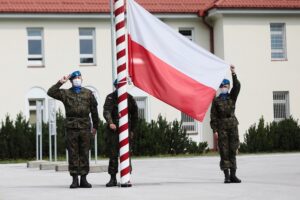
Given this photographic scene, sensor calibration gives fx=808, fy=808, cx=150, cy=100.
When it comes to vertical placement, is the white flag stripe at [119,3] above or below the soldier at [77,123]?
above

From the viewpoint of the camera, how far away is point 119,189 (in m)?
Result: 13.3

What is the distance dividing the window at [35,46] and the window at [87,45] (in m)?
1.97

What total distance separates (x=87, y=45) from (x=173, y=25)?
4496 mm

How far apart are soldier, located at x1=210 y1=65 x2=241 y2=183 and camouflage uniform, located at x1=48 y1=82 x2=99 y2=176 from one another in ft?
7.40

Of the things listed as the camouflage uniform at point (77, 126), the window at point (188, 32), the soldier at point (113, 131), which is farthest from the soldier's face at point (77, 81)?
the window at point (188, 32)

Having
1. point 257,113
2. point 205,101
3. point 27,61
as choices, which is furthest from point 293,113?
point 205,101

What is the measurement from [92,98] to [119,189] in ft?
5.61

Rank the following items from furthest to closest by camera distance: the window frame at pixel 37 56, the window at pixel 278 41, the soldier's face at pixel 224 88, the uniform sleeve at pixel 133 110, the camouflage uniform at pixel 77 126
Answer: the window at pixel 278 41 < the window frame at pixel 37 56 < the soldier's face at pixel 224 88 < the uniform sleeve at pixel 133 110 < the camouflage uniform at pixel 77 126

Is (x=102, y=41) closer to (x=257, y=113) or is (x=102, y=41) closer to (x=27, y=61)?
(x=27, y=61)

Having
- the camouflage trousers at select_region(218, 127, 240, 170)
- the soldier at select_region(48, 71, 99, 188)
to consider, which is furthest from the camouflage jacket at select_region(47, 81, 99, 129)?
the camouflage trousers at select_region(218, 127, 240, 170)

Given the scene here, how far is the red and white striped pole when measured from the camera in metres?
13.5

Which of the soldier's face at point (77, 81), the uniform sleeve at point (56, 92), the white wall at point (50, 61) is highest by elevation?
the white wall at point (50, 61)

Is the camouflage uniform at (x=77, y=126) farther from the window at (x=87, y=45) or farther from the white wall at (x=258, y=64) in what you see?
the white wall at (x=258, y=64)

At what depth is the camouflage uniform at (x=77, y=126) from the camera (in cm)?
1371
